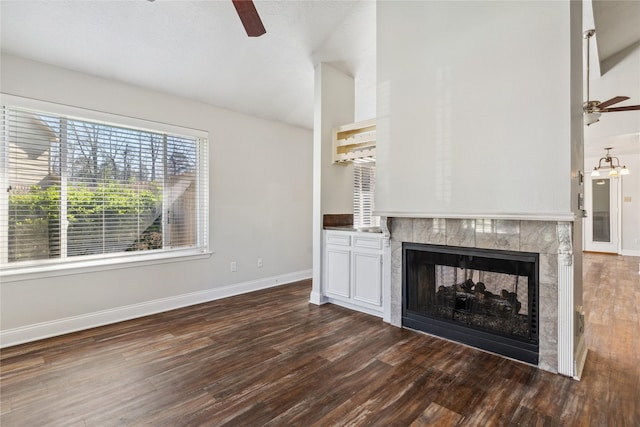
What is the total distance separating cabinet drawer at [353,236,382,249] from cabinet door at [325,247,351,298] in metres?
0.18

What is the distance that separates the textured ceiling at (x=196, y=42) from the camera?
2.61 m

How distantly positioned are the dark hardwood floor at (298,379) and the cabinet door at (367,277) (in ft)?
0.94

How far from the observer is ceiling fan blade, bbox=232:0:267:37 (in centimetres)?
159

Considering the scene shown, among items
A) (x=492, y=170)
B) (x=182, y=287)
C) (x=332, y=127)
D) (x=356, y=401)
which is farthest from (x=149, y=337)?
(x=492, y=170)

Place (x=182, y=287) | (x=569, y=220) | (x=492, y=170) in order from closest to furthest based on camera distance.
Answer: (x=569, y=220) < (x=492, y=170) < (x=182, y=287)

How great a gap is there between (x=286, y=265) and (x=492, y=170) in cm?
355

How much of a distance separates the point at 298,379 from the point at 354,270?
166cm

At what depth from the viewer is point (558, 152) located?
220cm

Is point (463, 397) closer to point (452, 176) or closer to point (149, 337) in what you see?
point (452, 176)

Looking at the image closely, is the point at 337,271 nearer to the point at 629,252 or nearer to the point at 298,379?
the point at 298,379

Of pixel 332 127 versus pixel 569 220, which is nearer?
pixel 569 220

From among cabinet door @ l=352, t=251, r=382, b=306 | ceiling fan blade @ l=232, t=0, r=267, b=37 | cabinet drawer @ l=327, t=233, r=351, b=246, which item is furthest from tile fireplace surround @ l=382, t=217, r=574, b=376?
ceiling fan blade @ l=232, t=0, r=267, b=37

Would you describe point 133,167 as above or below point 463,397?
above

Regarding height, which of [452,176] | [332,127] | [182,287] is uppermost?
[332,127]
